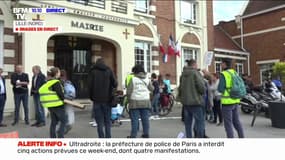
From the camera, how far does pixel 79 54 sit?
15656mm

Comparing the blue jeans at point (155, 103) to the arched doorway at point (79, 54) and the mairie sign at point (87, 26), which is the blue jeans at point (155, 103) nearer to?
the mairie sign at point (87, 26)

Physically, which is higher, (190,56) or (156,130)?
(190,56)

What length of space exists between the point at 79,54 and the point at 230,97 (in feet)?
31.7

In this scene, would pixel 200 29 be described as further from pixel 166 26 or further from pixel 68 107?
pixel 68 107

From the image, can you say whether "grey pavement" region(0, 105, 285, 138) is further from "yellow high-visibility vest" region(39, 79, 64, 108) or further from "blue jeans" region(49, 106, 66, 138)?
"yellow high-visibility vest" region(39, 79, 64, 108)

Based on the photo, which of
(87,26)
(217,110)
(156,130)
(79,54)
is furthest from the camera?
(79,54)

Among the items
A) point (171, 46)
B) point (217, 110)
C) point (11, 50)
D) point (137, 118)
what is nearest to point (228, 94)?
point (137, 118)

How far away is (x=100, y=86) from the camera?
24.5 feet

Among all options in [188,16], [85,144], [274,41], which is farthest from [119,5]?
[274,41]

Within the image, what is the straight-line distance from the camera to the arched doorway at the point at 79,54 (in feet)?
49.1

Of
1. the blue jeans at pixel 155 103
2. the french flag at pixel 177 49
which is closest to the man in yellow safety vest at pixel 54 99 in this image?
the blue jeans at pixel 155 103

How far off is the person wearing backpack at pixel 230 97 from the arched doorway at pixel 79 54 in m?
9.07

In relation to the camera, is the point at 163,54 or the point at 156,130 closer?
the point at 156,130

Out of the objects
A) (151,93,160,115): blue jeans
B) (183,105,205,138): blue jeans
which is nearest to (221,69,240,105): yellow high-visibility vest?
(183,105,205,138): blue jeans
